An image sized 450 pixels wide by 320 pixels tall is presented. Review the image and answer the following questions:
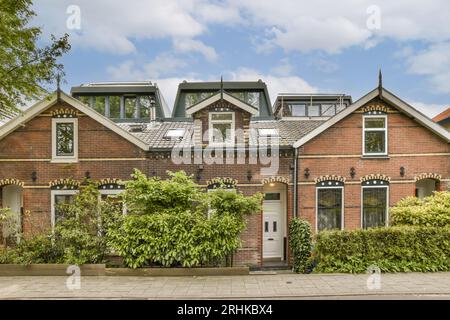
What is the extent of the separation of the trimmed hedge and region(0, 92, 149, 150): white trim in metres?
7.68

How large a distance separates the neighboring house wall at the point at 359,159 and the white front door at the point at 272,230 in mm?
1252

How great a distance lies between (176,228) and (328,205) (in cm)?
652

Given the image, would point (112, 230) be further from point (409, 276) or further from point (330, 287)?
point (409, 276)

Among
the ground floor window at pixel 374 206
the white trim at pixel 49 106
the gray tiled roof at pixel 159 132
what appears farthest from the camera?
the gray tiled roof at pixel 159 132

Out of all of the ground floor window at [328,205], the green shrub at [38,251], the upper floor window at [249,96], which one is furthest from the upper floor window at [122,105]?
the ground floor window at [328,205]

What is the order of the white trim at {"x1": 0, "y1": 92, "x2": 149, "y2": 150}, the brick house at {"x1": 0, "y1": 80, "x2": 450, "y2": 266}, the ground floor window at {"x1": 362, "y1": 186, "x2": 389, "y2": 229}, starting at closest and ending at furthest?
the white trim at {"x1": 0, "y1": 92, "x2": 149, "y2": 150} → the brick house at {"x1": 0, "y1": 80, "x2": 450, "y2": 266} → the ground floor window at {"x1": 362, "y1": 186, "x2": 389, "y2": 229}

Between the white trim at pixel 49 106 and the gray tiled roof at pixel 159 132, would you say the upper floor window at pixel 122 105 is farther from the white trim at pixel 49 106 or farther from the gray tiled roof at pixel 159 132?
the white trim at pixel 49 106

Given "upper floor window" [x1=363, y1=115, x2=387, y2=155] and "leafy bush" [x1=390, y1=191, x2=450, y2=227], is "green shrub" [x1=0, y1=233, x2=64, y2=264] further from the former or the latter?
"upper floor window" [x1=363, y1=115, x2=387, y2=155]

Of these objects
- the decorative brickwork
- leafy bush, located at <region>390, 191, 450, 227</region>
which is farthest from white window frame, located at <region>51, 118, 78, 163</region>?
the decorative brickwork

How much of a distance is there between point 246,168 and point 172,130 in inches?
161

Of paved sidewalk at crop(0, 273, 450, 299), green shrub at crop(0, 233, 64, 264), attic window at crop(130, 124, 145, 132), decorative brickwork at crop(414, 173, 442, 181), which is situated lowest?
paved sidewalk at crop(0, 273, 450, 299)

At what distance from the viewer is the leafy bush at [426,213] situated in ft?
30.3

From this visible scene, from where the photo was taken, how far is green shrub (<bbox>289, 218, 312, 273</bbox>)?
974cm

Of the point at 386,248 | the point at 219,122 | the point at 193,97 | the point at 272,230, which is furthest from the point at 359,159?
the point at 193,97
